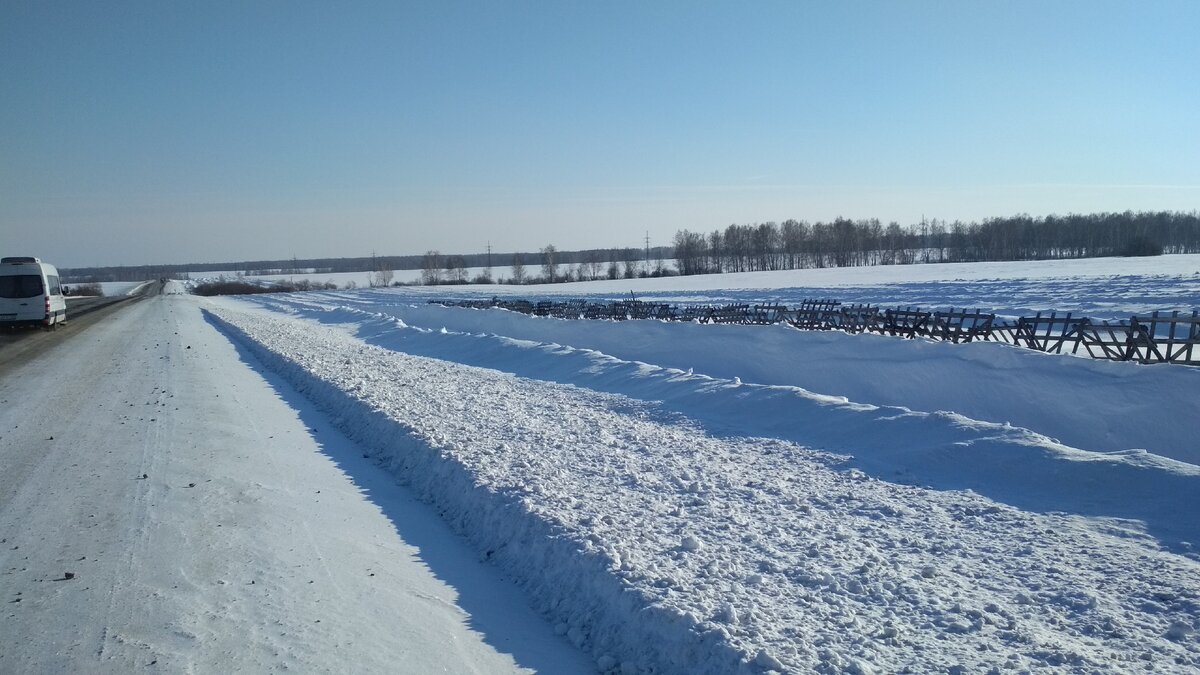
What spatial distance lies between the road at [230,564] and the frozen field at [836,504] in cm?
50

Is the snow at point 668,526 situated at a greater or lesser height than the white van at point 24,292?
lesser

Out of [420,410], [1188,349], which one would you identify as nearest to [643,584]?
[420,410]

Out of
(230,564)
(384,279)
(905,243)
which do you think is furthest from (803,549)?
(905,243)

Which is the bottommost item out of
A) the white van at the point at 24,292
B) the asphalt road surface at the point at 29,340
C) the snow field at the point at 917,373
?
the snow field at the point at 917,373

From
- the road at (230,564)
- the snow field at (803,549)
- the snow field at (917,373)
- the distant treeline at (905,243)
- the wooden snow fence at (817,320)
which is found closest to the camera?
the snow field at (803,549)

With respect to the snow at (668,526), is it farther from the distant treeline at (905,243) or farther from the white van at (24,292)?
the distant treeline at (905,243)

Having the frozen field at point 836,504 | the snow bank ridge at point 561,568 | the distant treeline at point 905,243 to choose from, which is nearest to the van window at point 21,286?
the frozen field at point 836,504

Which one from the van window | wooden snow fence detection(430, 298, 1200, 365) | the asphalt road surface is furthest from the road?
the van window

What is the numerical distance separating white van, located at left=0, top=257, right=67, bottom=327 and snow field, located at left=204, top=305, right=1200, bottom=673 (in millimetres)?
25296

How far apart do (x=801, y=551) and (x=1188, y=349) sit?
1353cm

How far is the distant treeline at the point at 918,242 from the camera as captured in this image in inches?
4614

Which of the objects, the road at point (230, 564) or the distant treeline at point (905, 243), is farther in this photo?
the distant treeline at point (905, 243)

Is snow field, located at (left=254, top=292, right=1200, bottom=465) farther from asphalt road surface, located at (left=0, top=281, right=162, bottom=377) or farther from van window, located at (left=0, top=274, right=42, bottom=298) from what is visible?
van window, located at (left=0, top=274, right=42, bottom=298)

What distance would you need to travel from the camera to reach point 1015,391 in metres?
13.1
